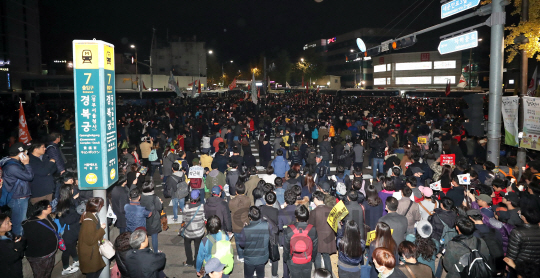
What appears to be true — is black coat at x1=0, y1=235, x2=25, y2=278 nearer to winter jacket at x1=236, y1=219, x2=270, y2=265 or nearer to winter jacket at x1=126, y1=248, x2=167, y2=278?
winter jacket at x1=126, y1=248, x2=167, y2=278

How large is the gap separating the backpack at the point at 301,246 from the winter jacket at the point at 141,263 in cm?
186

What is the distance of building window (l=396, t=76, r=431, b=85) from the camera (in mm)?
73250

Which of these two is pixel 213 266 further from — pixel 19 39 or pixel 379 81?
pixel 379 81

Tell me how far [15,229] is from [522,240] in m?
8.49

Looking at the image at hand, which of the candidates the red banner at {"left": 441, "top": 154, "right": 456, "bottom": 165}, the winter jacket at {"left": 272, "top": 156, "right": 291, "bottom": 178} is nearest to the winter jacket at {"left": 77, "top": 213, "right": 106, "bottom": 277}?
the winter jacket at {"left": 272, "top": 156, "right": 291, "bottom": 178}

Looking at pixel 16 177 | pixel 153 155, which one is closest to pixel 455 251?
pixel 16 177

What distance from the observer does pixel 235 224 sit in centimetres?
652

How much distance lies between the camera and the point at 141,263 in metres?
4.25

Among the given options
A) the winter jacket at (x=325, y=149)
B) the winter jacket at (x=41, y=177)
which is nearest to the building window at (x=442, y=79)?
the winter jacket at (x=325, y=149)

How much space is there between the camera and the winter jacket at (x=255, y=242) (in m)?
5.20

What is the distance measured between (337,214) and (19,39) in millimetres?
75634

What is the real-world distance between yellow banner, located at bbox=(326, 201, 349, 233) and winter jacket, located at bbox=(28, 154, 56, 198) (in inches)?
230

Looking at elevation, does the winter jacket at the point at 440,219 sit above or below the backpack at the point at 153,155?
below

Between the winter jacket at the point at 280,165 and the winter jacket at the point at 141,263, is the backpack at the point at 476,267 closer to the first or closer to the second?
the winter jacket at the point at 141,263
